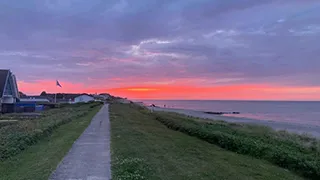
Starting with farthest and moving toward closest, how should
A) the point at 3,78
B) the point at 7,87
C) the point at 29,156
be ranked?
the point at 7,87, the point at 3,78, the point at 29,156

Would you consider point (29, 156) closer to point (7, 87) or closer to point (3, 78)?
point (3, 78)

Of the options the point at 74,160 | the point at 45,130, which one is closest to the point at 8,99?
the point at 45,130

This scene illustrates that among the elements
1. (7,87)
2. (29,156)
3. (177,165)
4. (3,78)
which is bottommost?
(177,165)

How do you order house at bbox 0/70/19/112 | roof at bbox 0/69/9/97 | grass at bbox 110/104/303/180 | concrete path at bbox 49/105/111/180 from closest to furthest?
concrete path at bbox 49/105/111/180 → grass at bbox 110/104/303/180 → roof at bbox 0/69/9/97 → house at bbox 0/70/19/112

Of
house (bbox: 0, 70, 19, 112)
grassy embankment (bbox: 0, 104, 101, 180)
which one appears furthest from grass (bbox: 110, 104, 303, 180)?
house (bbox: 0, 70, 19, 112)

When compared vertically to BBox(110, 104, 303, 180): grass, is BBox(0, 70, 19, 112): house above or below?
above

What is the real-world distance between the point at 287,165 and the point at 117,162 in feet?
23.0

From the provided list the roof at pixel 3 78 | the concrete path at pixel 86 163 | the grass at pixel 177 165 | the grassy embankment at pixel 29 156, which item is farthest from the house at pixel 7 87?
the grass at pixel 177 165

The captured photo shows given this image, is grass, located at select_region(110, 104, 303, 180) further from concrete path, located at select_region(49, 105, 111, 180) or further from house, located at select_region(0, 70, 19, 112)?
house, located at select_region(0, 70, 19, 112)

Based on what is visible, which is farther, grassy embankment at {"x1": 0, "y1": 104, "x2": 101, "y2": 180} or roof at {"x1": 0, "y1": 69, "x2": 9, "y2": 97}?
roof at {"x1": 0, "y1": 69, "x2": 9, "y2": 97}

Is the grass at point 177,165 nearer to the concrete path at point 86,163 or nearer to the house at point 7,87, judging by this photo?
the concrete path at point 86,163

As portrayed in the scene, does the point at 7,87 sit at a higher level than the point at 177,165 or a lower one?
higher

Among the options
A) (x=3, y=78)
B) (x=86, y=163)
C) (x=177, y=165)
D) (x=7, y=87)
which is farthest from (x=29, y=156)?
(x=7, y=87)

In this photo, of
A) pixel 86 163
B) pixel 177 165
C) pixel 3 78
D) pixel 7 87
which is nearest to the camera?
pixel 86 163
